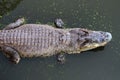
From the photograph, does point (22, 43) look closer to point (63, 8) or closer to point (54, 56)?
point (54, 56)

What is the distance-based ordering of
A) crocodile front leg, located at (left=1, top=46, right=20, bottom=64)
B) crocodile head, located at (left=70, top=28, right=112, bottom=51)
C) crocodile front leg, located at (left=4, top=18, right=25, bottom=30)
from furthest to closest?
crocodile front leg, located at (left=4, top=18, right=25, bottom=30) → crocodile head, located at (left=70, top=28, right=112, bottom=51) → crocodile front leg, located at (left=1, top=46, right=20, bottom=64)

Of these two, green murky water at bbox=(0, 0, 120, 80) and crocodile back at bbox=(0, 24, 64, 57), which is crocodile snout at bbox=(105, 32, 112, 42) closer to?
green murky water at bbox=(0, 0, 120, 80)

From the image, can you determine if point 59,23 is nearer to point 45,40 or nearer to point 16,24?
point 45,40

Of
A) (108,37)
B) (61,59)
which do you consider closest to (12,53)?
(61,59)

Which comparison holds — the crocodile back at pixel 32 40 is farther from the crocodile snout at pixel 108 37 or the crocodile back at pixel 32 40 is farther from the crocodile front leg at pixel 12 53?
the crocodile snout at pixel 108 37

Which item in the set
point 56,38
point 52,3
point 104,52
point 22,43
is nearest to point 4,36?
point 22,43

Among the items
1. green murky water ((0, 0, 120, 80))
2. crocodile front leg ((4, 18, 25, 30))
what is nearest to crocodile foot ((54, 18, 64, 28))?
green murky water ((0, 0, 120, 80))
